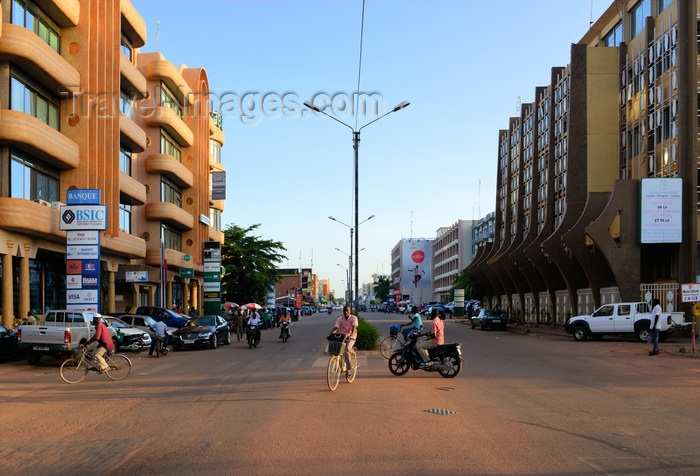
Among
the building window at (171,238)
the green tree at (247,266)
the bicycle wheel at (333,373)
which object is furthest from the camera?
the green tree at (247,266)

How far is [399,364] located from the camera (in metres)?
16.4

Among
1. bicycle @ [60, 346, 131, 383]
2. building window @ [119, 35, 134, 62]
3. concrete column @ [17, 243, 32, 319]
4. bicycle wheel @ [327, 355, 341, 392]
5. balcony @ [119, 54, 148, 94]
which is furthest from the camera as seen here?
building window @ [119, 35, 134, 62]

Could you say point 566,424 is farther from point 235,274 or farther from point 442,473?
point 235,274

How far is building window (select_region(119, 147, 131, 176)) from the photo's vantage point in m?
41.8

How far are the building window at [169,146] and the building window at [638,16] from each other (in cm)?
3252

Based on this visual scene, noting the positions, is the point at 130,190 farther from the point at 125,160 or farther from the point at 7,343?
the point at 7,343

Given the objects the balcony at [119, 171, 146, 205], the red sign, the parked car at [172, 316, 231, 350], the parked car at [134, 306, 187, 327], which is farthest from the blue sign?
the red sign

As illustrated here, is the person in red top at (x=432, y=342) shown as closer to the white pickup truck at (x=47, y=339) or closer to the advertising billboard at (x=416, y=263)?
the white pickup truck at (x=47, y=339)

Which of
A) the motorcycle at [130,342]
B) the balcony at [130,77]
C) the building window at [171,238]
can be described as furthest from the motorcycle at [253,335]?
the building window at [171,238]

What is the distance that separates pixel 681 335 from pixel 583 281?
608 inches

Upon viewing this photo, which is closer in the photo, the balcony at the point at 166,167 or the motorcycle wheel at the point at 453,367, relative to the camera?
the motorcycle wheel at the point at 453,367

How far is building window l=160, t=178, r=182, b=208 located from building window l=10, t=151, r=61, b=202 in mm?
16212

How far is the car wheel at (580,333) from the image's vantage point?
32.9 meters

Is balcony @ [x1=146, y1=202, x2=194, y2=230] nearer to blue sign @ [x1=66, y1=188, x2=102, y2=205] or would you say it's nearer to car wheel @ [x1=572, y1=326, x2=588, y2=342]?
blue sign @ [x1=66, y1=188, x2=102, y2=205]
